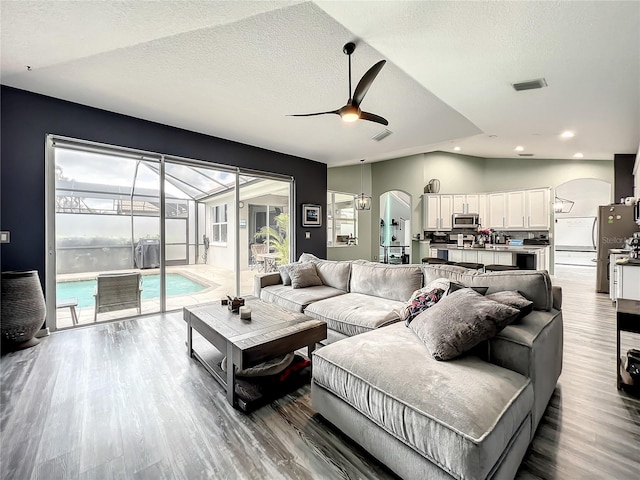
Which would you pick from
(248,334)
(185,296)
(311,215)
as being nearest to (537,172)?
(311,215)

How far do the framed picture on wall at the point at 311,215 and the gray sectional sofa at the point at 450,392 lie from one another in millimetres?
4325

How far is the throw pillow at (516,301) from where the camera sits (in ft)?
6.00

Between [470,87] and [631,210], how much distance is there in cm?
473

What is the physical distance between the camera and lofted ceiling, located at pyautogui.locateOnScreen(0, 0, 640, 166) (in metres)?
2.09

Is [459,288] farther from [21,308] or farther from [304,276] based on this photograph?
[21,308]

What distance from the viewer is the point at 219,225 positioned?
7152mm

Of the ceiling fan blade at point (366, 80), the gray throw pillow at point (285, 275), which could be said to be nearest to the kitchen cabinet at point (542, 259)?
the gray throw pillow at point (285, 275)

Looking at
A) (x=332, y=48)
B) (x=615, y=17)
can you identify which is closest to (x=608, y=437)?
(x=615, y=17)

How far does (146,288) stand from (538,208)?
8.69m

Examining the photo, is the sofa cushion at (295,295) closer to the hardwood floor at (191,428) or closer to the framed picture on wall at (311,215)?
the hardwood floor at (191,428)

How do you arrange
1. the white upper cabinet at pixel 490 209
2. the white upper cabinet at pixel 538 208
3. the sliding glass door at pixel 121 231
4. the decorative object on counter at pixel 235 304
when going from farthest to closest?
the white upper cabinet at pixel 490 209, the white upper cabinet at pixel 538 208, the sliding glass door at pixel 121 231, the decorative object on counter at pixel 235 304

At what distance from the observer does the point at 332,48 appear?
8.70 feet

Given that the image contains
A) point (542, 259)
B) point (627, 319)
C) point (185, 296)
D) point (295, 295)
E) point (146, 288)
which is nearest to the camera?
point (627, 319)

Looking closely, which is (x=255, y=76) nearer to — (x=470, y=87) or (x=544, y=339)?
(x=470, y=87)
